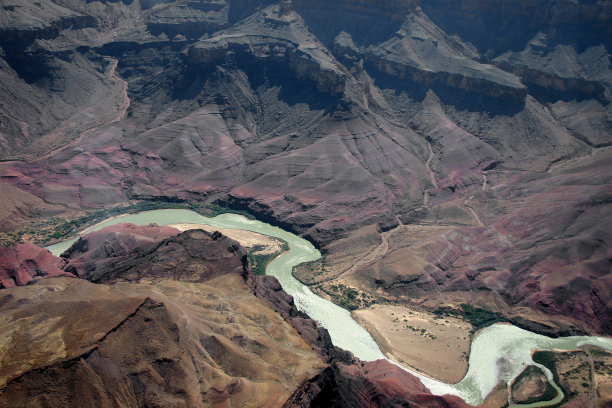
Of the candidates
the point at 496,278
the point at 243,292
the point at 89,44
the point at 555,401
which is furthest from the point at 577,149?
the point at 89,44

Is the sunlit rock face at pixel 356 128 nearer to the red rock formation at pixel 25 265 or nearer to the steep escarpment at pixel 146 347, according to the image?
the red rock formation at pixel 25 265

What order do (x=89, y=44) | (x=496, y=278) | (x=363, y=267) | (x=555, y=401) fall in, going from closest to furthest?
(x=555, y=401)
(x=496, y=278)
(x=363, y=267)
(x=89, y=44)

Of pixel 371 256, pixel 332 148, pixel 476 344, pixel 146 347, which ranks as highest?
pixel 146 347

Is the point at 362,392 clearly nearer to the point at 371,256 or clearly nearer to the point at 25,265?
the point at 371,256

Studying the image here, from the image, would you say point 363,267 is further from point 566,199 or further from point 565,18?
point 565,18

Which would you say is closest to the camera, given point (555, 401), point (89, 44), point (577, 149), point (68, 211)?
point (555, 401)

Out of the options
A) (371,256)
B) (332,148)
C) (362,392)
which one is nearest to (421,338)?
(371,256)

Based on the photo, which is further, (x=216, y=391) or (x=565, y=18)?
(x=565, y=18)
